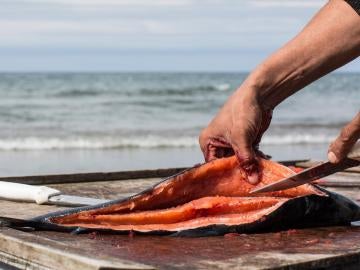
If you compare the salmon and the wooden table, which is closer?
the wooden table

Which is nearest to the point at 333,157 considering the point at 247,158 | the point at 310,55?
the point at 310,55

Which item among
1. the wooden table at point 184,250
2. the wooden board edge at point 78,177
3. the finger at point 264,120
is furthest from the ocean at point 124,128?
the wooden table at point 184,250

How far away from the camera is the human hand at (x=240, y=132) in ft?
14.0

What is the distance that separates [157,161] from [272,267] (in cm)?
1304

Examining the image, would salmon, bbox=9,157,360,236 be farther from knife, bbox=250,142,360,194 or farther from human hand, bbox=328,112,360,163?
human hand, bbox=328,112,360,163

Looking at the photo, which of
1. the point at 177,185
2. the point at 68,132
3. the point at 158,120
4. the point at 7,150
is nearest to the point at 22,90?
the point at 158,120

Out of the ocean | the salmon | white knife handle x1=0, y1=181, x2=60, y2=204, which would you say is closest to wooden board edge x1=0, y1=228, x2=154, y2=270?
the salmon

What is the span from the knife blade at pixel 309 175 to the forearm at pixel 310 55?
37 cm

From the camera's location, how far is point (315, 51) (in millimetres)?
3875

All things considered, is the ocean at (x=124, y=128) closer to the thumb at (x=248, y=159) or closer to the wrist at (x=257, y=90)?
the thumb at (x=248, y=159)

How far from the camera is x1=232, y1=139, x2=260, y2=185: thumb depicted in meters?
4.42

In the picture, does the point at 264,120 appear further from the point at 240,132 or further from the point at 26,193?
the point at 26,193

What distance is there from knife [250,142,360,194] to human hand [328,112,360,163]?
0.11 ft

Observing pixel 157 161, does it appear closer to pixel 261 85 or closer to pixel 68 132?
pixel 68 132
